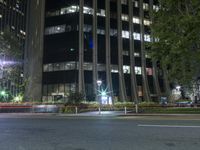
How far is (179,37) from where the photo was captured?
2419 centimetres

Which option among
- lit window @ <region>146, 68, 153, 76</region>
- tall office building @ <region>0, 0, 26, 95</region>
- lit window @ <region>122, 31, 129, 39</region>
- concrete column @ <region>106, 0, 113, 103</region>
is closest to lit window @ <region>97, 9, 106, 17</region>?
concrete column @ <region>106, 0, 113, 103</region>

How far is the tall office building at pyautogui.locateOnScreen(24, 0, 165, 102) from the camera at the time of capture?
58.8 m

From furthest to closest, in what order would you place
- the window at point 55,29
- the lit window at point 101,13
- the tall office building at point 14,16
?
1. the tall office building at point 14,16
2. the lit window at point 101,13
3. the window at point 55,29

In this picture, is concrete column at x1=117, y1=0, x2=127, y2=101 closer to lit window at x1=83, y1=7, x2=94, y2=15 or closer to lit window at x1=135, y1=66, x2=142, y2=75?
lit window at x1=135, y1=66, x2=142, y2=75

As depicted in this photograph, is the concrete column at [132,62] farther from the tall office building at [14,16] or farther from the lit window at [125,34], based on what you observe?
the tall office building at [14,16]

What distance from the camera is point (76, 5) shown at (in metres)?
62.0

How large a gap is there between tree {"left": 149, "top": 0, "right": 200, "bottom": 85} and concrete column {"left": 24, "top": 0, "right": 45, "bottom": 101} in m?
36.7

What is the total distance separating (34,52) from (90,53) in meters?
16.6

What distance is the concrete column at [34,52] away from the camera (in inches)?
2403

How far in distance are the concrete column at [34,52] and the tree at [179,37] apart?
36.7m

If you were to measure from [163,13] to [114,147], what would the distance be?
2398 centimetres

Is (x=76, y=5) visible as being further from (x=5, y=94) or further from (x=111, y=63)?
(x=5, y=94)

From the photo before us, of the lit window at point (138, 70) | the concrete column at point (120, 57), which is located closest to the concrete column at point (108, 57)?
the concrete column at point (120, 57)

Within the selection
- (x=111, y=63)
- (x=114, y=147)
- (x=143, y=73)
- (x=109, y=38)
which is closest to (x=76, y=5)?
(x=109, y=38)
